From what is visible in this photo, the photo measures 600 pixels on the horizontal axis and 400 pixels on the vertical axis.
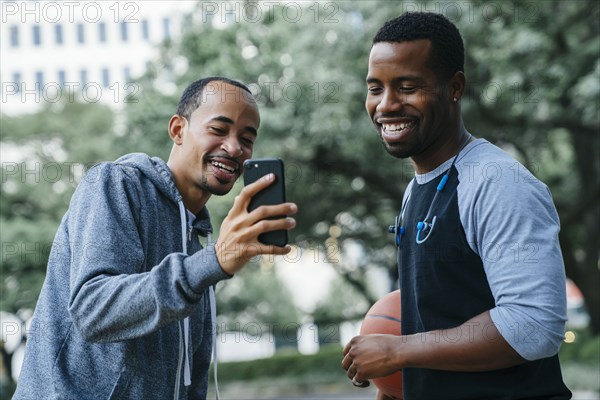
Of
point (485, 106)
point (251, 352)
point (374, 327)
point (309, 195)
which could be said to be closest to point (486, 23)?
point (485, 106)

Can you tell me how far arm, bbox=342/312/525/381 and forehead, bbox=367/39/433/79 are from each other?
→ 36.2 inches

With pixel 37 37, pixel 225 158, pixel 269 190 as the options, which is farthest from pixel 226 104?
pixel 37 37

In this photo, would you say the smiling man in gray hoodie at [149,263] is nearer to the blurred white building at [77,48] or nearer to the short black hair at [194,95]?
the short black hair at [194,95]

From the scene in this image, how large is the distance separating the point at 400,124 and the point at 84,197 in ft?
3.82

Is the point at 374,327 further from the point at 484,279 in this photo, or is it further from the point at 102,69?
the point at 102,69

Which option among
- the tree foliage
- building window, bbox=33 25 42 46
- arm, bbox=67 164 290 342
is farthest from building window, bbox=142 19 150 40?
arm, bbox=67 164 290 342

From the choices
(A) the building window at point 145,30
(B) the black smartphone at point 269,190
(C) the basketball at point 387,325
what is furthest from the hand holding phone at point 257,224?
(A) the building window at point 145,30

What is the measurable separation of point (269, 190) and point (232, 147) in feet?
2.89

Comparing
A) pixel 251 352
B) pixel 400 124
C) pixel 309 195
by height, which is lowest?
pixel 251 352

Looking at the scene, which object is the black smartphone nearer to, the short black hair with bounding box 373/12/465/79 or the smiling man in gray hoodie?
the smiling man in gray hoodie

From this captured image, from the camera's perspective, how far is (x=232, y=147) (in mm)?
3160

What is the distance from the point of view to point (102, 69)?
66.2m

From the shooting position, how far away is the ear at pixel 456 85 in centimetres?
306

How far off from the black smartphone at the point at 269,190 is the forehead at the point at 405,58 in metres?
0.84
